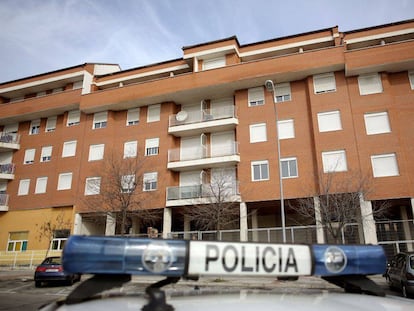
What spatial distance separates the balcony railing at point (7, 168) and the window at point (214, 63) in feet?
64.8

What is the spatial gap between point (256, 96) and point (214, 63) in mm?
4743

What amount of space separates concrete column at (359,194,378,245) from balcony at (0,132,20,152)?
96.7 ft

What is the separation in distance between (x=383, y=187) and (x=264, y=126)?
8.61m

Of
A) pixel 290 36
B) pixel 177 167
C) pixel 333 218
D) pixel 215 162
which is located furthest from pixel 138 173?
pixel 290 36

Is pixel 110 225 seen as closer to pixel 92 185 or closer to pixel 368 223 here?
pixel 92 185

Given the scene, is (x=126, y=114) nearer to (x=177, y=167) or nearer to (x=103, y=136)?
(x=103, y=136)

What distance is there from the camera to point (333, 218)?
61.2 feet

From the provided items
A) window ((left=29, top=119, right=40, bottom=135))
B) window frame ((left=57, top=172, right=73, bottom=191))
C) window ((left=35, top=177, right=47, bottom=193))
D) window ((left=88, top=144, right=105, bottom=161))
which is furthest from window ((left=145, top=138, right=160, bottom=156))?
window ((left=29, top=119, right=40, bottom=135))

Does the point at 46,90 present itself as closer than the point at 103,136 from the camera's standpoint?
No

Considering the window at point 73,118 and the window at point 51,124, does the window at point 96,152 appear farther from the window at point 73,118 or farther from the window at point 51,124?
the window at point 51,124

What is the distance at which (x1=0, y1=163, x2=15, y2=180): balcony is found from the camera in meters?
29.2

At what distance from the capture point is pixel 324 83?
23.1 metres

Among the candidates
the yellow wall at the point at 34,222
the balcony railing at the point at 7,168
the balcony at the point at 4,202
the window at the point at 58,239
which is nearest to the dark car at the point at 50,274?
the yellow wall at the point at 34,222

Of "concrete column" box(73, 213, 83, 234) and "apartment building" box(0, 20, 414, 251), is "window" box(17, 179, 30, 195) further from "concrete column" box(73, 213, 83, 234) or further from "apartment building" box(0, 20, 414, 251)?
"concrete column" box(73, 213, 83, 234)
